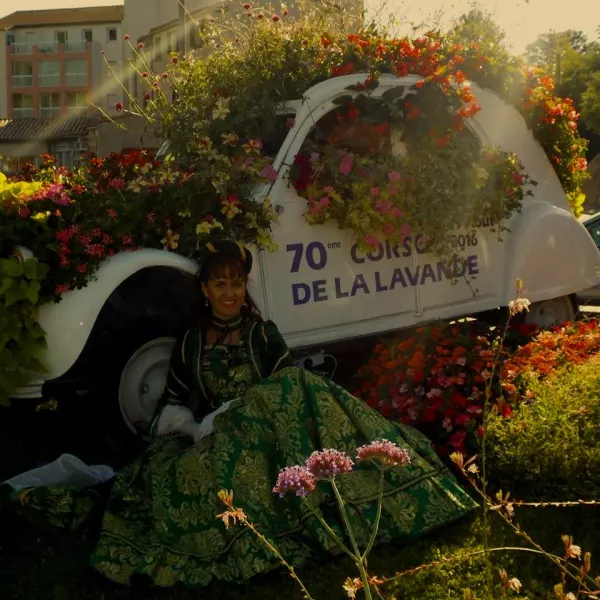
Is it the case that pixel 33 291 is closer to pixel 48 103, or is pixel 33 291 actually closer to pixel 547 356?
pixel 547 356

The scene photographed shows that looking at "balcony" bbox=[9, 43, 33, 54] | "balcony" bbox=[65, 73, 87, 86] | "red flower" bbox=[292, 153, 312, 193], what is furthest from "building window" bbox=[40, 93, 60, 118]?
"red flower" bbox=[292, 153, 312, 193]

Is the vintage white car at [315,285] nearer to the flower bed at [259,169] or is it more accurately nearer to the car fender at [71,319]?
the car fender at [71,319]

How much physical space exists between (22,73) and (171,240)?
248ft

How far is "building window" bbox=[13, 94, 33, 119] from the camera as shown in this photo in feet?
241

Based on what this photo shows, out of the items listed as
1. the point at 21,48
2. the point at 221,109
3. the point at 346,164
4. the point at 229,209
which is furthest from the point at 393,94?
the point at 21,48

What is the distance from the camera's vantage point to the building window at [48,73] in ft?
239

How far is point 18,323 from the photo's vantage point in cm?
446

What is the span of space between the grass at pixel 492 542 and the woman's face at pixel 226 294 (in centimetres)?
120

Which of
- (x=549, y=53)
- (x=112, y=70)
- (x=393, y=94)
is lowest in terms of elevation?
(x=393, y=94)

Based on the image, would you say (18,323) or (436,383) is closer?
(18,323)

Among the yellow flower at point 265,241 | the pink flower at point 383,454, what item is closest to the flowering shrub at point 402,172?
the yellow flower at point 265,241

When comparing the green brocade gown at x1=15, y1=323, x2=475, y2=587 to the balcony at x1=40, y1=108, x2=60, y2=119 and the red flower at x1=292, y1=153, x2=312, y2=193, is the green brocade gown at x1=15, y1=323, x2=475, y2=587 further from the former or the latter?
the balcony at x1=40, y1=108, x2=60, y2=119

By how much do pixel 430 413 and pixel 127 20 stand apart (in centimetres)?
4593

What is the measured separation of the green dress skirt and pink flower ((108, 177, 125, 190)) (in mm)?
1508
